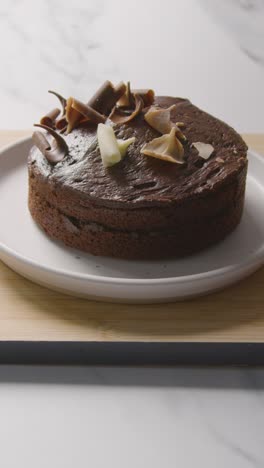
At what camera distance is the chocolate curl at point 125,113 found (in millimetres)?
2840

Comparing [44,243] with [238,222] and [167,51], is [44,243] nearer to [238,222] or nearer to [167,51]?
A: [238,222]

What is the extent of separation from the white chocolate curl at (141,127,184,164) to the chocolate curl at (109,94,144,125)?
8.0 inches

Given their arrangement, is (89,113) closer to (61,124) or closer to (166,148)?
(61,124)

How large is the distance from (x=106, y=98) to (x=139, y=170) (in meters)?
0.42


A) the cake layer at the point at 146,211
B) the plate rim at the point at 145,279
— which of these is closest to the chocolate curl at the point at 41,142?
the cake layer at the point at 146,211

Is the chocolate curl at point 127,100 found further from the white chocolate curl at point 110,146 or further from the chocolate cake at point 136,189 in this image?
the white chocolate curl at point 110,146

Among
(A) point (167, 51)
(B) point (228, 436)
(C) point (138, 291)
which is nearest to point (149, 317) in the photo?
(C) point (138, 291)

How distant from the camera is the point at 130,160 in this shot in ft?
8.79

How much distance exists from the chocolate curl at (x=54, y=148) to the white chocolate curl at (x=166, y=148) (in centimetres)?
27

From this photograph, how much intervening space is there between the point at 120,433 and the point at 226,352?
0.38m

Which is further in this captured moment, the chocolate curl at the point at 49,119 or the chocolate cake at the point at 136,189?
the chocolate curl at the point at 49,119

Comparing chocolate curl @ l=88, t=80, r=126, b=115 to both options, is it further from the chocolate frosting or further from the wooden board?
the wooden board

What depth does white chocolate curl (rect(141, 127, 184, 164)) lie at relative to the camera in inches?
104

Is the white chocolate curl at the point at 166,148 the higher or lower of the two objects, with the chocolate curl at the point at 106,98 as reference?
higher
